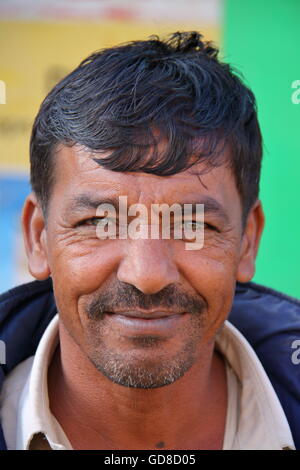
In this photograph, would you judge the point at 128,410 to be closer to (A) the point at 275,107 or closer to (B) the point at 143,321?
(B) the point at 143,321

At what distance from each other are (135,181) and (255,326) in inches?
31.1

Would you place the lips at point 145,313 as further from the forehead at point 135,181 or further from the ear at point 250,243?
the ear at point 250,243

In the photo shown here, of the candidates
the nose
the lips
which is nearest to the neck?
the lips

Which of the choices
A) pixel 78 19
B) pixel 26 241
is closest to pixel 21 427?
pixel 26 241

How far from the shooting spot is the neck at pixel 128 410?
→ 2045 millimetres

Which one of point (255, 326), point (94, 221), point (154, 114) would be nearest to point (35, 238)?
point (94, 221)

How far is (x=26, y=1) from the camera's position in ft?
11.8

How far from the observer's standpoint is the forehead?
1867mm

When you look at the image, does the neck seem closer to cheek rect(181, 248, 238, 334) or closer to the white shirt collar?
the white shirt collar

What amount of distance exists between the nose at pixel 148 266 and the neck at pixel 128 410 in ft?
1.23

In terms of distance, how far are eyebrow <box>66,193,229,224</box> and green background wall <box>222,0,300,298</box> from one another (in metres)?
1.58

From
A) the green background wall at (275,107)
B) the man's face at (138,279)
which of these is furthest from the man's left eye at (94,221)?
the green background wall at (275,107)
